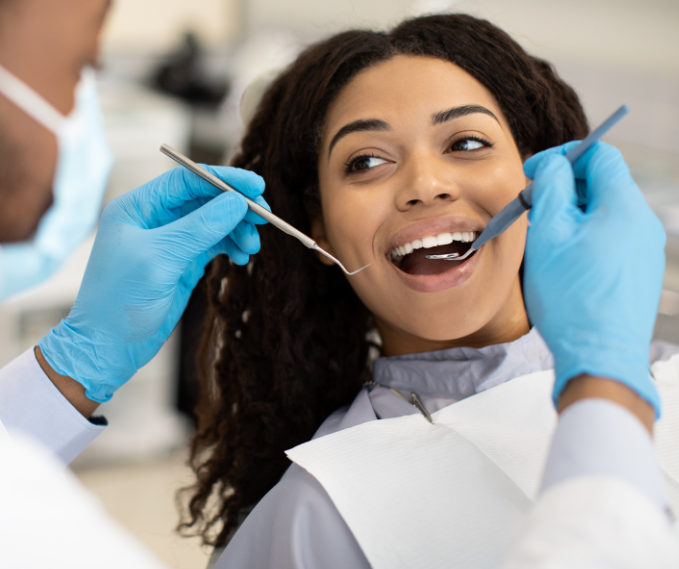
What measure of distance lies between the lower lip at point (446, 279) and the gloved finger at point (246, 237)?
0.30 metres

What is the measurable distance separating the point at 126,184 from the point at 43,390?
1.69 m

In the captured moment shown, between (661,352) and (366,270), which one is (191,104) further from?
(661,352)

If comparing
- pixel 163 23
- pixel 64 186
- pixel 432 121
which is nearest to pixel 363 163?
pixel 432 121

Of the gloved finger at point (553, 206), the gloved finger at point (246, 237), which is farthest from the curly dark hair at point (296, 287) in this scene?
the gloved finger at point (553, 206)

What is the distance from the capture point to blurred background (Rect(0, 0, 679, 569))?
2389mm

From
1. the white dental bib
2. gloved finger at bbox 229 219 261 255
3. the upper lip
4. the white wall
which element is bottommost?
the white dental bib

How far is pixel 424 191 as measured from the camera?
1.02 m

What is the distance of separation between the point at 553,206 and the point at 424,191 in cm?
30

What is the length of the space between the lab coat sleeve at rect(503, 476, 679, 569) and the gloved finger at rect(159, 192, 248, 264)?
0.68m

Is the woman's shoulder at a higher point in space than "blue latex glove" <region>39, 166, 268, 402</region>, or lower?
lower

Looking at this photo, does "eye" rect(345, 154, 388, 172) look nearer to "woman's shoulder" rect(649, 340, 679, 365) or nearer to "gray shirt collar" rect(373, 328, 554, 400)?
"gray shirt collar" rect(373, 328, 554, 400)

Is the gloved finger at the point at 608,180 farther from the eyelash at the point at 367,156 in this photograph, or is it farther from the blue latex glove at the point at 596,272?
the eyelash at the point at 367,156

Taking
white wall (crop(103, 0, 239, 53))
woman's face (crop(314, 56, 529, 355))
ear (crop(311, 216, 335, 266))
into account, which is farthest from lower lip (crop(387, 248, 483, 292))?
white wall (crop(103, 0, 239, 53))

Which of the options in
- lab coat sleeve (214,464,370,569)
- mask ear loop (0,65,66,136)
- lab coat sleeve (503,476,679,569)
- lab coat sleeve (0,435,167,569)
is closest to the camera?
lab coat sleeve (503,476,679,569)
